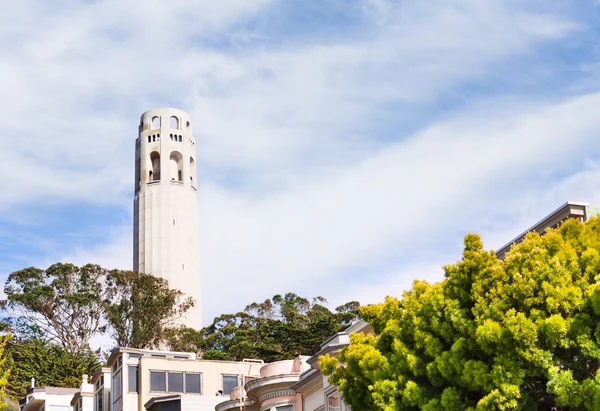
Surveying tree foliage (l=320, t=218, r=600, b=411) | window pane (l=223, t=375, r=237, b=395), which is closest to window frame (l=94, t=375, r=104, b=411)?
window pane (l=223, t=375, r=237, b=395)

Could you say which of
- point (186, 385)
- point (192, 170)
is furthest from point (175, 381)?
point (192, 170)

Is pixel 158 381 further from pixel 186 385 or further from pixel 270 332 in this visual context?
pixel 270 332

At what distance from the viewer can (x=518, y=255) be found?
24.0 metres

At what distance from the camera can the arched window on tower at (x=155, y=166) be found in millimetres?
131875

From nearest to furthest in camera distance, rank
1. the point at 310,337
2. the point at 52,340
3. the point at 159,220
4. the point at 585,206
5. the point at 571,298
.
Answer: the point at 571,298 < the point at 585,206 < the point at 310,337 < the point at 52,340 < the point at 159,220

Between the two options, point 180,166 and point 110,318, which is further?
point 180,166

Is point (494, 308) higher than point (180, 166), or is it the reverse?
point (180, 166)

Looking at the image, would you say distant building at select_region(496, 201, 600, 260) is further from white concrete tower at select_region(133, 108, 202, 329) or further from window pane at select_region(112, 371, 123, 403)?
white concrete tower at select_region(133, 108, 202, 329)

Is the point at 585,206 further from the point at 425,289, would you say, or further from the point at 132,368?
the point at 132,368

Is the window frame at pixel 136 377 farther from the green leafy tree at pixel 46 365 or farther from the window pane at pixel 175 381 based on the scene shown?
the green leafy tree at pixel 46 365

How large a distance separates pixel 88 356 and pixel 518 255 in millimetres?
65963

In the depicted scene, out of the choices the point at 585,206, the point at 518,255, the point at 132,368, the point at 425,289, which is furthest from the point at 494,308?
the point at 132,368

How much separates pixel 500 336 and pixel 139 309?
69.8 meters

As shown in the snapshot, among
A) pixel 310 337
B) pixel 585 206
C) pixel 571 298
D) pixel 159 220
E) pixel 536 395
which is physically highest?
pixel 159 220
